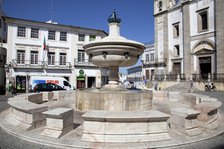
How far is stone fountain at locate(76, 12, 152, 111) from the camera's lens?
645 cm

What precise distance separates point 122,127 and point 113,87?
4155 mm

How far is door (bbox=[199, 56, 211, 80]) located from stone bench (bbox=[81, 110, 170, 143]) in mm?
29206

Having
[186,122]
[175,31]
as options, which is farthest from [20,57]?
[186,122]

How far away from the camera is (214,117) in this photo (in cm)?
554

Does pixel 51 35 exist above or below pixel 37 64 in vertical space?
above

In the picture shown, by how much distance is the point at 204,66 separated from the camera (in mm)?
31125

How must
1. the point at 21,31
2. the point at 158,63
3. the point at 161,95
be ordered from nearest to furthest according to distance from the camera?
1. the point at 161,95
2. the point at 21,31
3. the point at 158,63

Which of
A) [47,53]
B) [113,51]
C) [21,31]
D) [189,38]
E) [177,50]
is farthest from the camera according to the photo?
[177,50]

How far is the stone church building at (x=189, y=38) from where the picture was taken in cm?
2787

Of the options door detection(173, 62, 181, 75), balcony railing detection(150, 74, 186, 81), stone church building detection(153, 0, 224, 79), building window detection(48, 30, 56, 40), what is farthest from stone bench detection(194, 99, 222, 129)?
door detection(173, 62, 181, 75)

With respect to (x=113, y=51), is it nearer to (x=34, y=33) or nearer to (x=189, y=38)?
(x=34, y=33)

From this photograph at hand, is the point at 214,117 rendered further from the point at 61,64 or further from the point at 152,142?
the point at 61,64

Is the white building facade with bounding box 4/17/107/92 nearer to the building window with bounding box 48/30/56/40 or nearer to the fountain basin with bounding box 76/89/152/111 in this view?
the building window with bounding box 48/30/56/40

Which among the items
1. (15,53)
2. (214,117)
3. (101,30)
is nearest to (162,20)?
(101,30)
